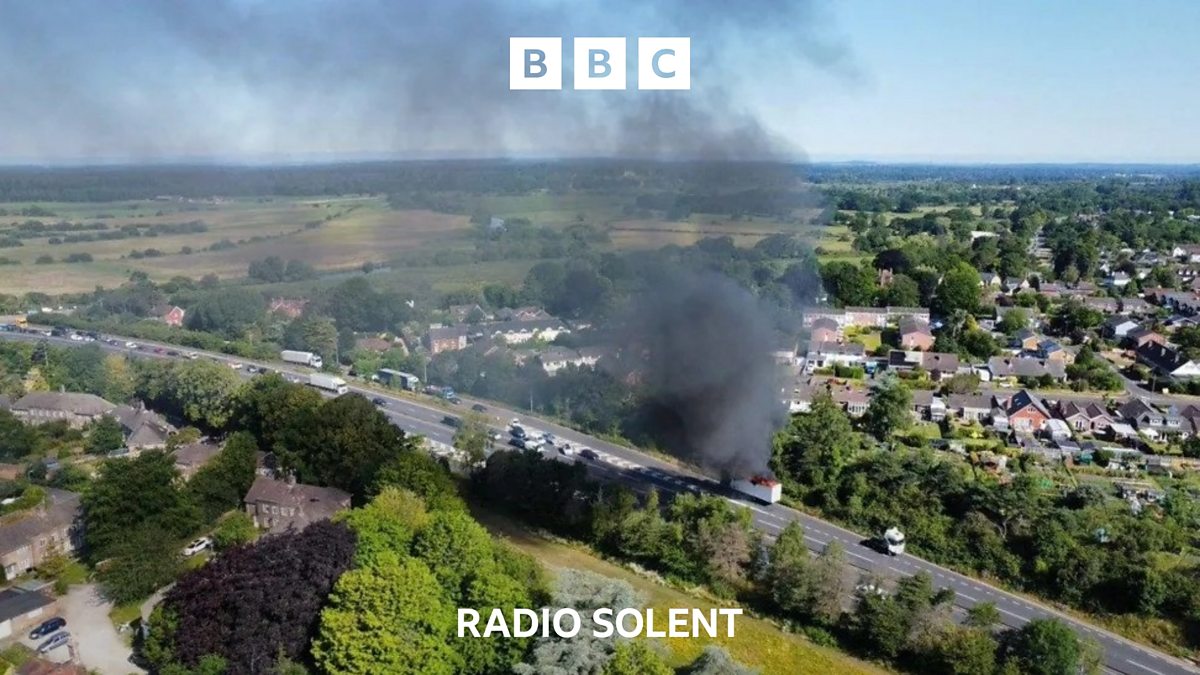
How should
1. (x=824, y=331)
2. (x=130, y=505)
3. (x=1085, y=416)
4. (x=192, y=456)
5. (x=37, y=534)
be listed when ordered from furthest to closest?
(x=824, y=331) → (x=1085, y=416) → (x=192, y=456) → (x=37, y=534) → (x=130, y=505)

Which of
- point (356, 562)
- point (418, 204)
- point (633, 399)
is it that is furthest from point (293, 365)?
point (356, 562)

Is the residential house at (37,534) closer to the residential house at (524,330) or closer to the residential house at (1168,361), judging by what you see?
the residential house at (524,330)

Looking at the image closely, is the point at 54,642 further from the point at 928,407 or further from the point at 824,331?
the point at 824,331

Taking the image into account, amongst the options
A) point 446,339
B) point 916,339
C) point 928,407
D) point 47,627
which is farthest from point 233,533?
point 916,339

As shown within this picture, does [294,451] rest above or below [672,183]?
below

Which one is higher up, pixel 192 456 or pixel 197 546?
pixel 192 456

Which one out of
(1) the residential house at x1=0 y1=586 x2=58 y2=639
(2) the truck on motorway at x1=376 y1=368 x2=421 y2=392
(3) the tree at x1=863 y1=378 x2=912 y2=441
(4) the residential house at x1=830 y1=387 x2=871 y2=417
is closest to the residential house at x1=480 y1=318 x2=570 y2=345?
(2) the truck on motorway at x1=376 y1=368 x2=421 y2=392

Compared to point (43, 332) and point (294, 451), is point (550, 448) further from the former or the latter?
point (43, 332)
